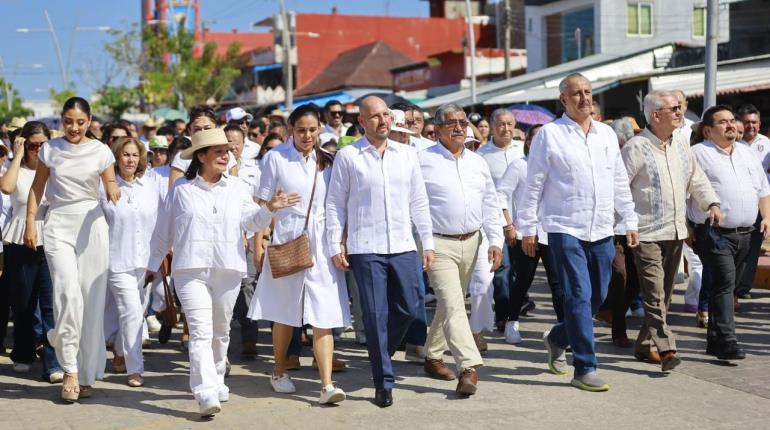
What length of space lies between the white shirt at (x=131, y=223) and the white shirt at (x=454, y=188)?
2.21 meters

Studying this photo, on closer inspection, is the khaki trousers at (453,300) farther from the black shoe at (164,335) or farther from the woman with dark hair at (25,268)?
the woman with dark hair at (25,268)

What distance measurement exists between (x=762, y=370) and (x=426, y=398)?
264cm

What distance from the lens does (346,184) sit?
7352 mm

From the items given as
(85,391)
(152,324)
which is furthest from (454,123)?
(152,324)

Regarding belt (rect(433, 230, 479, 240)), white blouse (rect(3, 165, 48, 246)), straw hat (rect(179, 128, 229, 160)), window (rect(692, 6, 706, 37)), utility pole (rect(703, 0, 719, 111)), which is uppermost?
window (rect(692, 6, 706, 37))

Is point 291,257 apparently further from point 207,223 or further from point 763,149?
point 763,149

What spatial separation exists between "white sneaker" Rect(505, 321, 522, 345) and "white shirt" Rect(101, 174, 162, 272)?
10.5 ft

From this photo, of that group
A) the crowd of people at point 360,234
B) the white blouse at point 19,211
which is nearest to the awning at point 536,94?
the crowd of people at point 360,234

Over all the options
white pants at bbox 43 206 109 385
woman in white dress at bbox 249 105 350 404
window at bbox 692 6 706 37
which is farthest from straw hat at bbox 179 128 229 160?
window at bbox 692 6 706 37

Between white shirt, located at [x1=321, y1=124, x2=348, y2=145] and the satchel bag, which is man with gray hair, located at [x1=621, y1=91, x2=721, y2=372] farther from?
white shirt, located at [x1=321, y1=124, x2=348, y2=145]

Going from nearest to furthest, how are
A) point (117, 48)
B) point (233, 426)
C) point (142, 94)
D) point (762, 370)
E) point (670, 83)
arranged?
point (233, 426), point (762, 370), point (670, 83), point (142, 94), point (117, 48)

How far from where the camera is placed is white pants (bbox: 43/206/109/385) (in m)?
7.58

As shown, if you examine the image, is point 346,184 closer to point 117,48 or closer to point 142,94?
point 142,94

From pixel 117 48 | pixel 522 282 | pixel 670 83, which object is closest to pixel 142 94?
pixel 117 48
